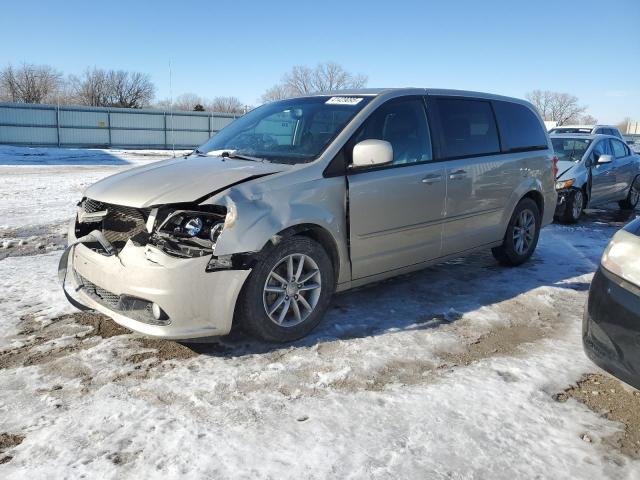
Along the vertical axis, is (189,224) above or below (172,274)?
above

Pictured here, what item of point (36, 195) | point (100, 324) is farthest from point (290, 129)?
point (36, 195)

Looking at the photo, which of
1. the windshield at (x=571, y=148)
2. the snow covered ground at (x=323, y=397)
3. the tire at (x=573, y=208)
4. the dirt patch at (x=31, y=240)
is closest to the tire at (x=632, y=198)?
the windshield at (x=571, y=148)

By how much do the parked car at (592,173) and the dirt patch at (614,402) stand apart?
630 cm

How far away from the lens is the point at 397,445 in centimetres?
261

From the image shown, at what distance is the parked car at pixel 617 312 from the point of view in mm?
2639

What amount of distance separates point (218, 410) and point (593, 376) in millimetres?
2412

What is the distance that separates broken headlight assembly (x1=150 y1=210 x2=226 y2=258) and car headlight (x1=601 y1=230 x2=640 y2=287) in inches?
89.9

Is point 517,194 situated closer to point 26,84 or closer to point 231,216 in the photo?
point 231,216

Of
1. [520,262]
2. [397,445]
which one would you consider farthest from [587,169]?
[397,445]

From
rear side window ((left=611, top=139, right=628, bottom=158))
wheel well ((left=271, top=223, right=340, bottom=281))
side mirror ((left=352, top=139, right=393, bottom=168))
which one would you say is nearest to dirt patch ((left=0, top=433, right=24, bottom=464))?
wheel well ((left=271, top=223, right=340, bottom=281))

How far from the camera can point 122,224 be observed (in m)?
3.69

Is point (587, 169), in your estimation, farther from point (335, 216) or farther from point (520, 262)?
point (335, 216)

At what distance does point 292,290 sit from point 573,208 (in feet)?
23.9

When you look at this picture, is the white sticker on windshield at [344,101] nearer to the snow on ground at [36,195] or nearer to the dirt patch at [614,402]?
the dirt patch at [614,402]
